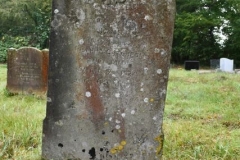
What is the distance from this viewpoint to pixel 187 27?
28.4 metres

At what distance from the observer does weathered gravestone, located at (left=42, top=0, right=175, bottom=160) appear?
2.91 meters

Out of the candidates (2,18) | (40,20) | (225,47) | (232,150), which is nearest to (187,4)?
(225,47)

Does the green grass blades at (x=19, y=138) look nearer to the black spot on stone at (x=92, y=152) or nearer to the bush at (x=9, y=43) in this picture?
the black spot on stone at (x=92, y=152)

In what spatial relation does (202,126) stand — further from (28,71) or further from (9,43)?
(9,43)

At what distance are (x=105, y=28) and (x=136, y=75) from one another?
0.45 metres

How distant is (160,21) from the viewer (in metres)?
2.90

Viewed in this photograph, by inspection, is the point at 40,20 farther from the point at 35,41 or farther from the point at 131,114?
the point at 131,114

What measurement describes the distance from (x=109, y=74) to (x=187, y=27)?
26.3 meters

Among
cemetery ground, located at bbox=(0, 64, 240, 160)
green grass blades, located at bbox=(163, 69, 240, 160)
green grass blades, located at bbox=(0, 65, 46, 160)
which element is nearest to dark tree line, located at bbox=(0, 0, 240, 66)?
green grass blades, located at bbox=(163, 69, 240, 160)

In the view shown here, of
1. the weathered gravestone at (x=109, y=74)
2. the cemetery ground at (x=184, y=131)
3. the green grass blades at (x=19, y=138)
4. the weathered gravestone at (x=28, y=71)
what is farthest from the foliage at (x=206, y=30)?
the weathered gravestone at (x=109, y=74)

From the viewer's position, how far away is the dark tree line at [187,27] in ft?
90.3

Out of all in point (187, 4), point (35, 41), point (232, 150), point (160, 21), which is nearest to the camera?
point (160, 21)

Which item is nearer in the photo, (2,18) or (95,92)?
(95,92)

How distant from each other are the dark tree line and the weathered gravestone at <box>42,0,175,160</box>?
23975mm
